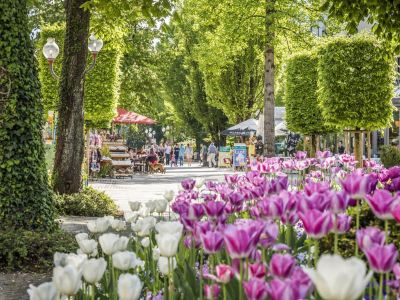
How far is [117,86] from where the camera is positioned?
24.1 m

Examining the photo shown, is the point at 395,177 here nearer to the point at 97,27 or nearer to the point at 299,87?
the point at 97,27

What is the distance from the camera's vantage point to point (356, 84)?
18141 millimetres

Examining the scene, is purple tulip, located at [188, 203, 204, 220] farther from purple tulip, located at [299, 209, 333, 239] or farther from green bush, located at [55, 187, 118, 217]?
green bush, located at [55, 187, 118, 217]

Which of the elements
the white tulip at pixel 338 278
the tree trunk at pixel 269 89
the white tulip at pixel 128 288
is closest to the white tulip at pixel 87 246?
the white tulip at pixel 128 288

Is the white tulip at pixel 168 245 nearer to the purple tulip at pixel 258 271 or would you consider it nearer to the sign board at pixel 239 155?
the purple tulip at pixel 258 271

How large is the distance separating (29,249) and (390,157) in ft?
60.8

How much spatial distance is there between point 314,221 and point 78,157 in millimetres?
11393

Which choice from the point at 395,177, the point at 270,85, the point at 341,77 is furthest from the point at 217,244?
the point at 270,85

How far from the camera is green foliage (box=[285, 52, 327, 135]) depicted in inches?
982

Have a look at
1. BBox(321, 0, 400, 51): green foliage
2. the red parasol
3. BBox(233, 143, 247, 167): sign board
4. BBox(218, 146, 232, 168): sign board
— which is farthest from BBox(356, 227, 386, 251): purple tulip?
BBox(218, 146, 232, 168): sign board

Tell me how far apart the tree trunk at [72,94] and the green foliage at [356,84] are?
25.5ft

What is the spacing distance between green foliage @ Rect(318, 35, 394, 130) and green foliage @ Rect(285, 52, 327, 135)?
20.2 feet

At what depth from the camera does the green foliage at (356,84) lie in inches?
704

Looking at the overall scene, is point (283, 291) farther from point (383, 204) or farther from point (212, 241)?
point (383, 204)
